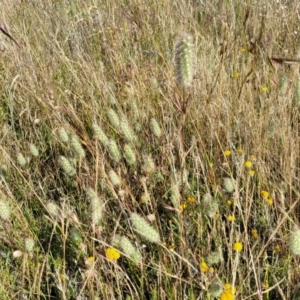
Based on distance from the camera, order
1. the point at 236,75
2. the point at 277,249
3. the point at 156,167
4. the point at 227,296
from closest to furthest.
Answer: the point at 227,296 → the point at 277,249 → the point at 156,167 → the point at 236,75

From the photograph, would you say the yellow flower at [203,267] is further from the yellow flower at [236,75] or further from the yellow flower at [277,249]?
the yellow flower at [236,75]

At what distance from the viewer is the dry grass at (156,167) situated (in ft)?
3.59

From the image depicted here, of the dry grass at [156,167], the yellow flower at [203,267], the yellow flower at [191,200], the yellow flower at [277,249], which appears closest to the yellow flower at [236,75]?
the dry grass at [156,167]

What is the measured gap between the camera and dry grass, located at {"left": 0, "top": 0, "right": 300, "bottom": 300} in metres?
1.09

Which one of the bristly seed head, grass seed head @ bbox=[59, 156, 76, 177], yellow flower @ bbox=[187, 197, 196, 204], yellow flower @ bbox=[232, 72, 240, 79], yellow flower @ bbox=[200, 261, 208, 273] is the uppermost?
the bristly seed head

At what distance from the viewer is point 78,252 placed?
3.96 ft

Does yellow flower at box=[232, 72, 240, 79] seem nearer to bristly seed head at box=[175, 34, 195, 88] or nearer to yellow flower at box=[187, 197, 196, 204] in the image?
yellow flower at box=[187, 197, 196, 204]

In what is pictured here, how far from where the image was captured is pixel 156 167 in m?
1.44

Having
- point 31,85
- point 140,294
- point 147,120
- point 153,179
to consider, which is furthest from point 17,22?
point 140,294

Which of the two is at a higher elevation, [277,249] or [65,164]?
[65,164]

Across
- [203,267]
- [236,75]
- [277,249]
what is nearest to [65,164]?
[203,267]

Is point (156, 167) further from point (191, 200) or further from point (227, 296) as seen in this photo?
point (227, 296)

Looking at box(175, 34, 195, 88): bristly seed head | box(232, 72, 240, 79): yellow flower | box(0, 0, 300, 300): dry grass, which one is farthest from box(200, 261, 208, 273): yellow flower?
box(232, 72, 240, 79): yellow flower

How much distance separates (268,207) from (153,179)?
36 cm
